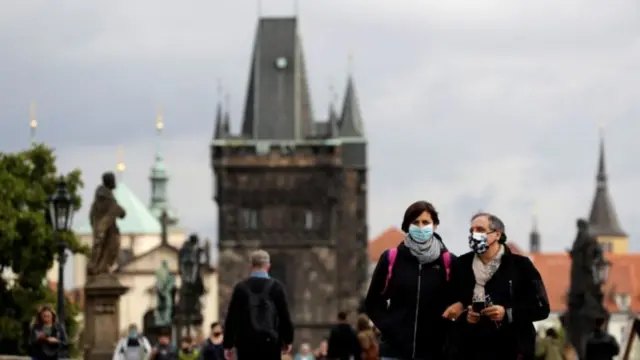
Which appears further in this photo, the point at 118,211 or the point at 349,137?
the point at 349,137

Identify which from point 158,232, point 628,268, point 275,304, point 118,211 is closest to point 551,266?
point 628,268

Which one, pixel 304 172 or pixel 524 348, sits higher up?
pixel 304 172

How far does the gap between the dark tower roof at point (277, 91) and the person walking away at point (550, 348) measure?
330 ft

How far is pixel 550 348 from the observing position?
25.2 m

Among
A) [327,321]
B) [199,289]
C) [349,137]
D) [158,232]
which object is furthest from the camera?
[158,232]

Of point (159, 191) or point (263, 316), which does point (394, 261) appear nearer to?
point (263, 316)

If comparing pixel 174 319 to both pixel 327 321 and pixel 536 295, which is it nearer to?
pixel 536 295

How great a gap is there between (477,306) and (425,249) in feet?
1.40

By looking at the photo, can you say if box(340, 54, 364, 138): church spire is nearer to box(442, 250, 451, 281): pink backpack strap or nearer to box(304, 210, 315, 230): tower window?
box(304, 210, 315, 230): tower window

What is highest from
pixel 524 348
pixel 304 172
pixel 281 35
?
pixel 281 35

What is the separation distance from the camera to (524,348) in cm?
1209

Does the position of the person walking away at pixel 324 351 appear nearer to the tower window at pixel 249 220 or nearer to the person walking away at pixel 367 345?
the person walking away at pixel 367 345

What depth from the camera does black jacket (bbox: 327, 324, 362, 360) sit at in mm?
23125

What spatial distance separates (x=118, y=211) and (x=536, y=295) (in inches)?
662
